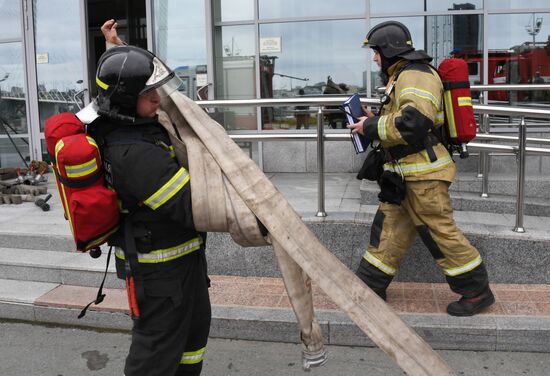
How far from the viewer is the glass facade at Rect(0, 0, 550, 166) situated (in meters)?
8.05

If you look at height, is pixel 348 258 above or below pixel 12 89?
below

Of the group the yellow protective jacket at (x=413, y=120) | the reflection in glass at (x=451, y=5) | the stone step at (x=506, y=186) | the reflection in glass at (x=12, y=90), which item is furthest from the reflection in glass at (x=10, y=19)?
the yellow protective jacket at (x=413, y=120)

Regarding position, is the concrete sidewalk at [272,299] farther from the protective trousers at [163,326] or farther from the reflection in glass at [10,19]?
the reflection in glass at [10,19]

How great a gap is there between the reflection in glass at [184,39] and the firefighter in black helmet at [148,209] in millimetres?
6292

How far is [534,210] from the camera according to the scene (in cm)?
542

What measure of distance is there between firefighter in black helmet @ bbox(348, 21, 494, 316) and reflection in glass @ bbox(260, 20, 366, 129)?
439 cm

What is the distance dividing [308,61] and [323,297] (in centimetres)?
481

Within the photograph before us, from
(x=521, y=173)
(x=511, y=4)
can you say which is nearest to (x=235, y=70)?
(x=511, y=4)

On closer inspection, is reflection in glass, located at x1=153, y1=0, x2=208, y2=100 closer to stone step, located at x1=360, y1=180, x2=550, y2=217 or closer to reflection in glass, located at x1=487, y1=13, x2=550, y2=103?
stone step, located at x1=360, y1=180, x2=550, y2=217

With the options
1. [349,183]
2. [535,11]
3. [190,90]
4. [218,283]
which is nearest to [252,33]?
[190,90]

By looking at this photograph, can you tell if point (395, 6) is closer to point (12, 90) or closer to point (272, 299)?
point (272, 299)

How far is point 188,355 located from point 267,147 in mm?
5798

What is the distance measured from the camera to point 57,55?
31.7ft

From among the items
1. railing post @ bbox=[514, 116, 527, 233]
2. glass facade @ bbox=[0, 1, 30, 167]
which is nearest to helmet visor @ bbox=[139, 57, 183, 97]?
railing post @ bbox=[514, 116, 527, 233]
